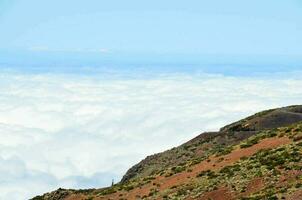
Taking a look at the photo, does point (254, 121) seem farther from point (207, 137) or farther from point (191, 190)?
point (191, 190)

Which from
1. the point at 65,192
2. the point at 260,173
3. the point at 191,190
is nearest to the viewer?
the point at 260,173

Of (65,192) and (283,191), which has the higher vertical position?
(65,192)

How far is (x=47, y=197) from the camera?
206 feet

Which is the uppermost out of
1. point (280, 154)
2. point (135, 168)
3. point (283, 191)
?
point (135, 168)

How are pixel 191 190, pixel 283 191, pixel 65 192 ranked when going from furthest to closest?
pixel 65 192
pixel 191 190
pixel 283 191

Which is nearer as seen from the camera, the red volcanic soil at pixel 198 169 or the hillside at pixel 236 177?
the hillside at pixel 236 177

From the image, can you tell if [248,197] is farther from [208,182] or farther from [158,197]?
[158,197]

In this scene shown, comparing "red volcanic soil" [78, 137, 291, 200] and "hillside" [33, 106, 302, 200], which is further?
"red volcanic soil" [78, 137, 291, 200]

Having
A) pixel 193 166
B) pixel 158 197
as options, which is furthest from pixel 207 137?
pixel 158 197

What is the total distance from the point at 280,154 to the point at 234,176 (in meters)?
5.10

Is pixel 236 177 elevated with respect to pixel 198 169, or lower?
lower

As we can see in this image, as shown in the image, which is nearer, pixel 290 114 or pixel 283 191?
pixel 283 191

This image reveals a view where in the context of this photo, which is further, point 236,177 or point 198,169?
point 198,169

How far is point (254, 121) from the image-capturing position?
85.8 metres
